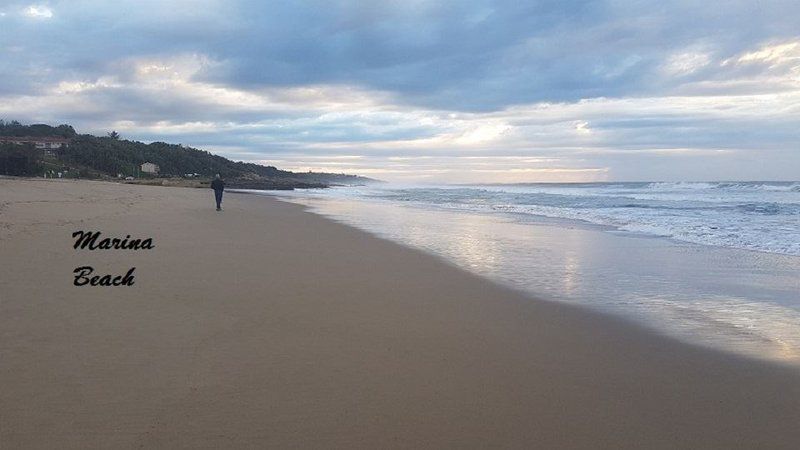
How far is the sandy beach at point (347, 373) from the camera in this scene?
3.48 meters

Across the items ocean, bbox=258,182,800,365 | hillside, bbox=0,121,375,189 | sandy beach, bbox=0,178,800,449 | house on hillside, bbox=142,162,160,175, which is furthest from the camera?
house on hillside, bbox=142,162,160,175

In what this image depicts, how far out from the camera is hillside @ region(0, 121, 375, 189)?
161ft

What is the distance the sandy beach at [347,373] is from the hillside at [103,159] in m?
49.9

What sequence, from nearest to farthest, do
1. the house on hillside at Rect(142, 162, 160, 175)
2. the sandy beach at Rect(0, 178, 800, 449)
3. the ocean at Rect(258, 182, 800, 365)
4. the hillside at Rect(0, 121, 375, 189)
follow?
the sandy beach at Rect(0, 178, 800, 449), the ocean at Rect(258, 182, 800, 365), the hillside at Rect(0, 121, 375, 189), the house on hillside at Rect(142, 162, 160, 175)

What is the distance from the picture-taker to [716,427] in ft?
12.0

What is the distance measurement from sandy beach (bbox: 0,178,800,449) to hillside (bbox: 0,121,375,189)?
49879 millimetres

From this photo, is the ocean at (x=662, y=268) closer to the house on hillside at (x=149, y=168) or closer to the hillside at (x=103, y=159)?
the hillside at (x=103, y=159)

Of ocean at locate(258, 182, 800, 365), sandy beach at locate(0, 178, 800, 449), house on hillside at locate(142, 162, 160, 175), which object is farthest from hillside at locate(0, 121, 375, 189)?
sandy beach at locate(0, 178, 800, 449)

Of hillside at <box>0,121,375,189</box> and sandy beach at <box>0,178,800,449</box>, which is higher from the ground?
hillside at <box>0,121,375,189</box>

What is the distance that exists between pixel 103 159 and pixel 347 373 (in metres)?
73.4

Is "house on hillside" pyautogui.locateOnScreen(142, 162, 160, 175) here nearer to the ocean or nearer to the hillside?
the hillside

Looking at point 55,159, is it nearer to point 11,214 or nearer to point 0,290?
point 11,214

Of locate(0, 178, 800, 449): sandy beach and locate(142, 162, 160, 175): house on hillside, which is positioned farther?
locate(142, 162, 160, 175): house on hillside

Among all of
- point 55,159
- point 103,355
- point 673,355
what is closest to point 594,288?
point 673,355
